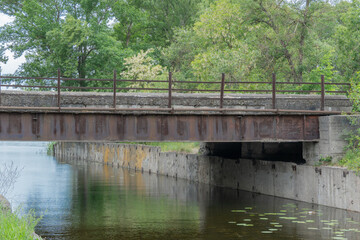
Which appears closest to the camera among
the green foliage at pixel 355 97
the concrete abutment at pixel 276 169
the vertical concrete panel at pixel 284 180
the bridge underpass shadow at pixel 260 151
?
the concrete abutment at pixel 276 169

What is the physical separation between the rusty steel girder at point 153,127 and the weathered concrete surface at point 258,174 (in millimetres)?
2334

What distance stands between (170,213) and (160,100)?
16.2 ft

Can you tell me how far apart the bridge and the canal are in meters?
3.29

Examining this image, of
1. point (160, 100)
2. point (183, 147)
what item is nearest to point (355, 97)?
point (160, 100)

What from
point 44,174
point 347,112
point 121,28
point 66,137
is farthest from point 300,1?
point 121,28

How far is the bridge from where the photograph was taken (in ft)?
81.4

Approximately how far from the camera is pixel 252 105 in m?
28.7

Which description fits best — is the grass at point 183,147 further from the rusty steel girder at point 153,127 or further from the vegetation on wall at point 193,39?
the rusty steel girder at point 153,127

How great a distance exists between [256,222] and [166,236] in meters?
4.70

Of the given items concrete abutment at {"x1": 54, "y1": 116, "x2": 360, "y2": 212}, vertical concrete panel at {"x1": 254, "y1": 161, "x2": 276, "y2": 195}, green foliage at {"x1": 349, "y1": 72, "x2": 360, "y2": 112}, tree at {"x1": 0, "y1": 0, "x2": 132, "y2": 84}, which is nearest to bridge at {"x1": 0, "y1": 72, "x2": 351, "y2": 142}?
green foliage at {"x1": 349, "y1": 72, "x2": 360, "y2": 112}

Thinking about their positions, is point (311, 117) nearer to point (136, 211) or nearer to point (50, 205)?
point (136, 211)

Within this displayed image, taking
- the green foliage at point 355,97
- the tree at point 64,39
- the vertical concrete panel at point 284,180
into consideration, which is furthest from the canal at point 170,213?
the tree at point 64,39

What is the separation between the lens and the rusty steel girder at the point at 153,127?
81.0ft

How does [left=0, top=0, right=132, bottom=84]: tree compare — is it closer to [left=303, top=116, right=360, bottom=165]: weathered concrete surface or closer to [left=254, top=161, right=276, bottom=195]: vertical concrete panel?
[left=254, top=161, right=276, bottom=195]: vertical concrete panel
